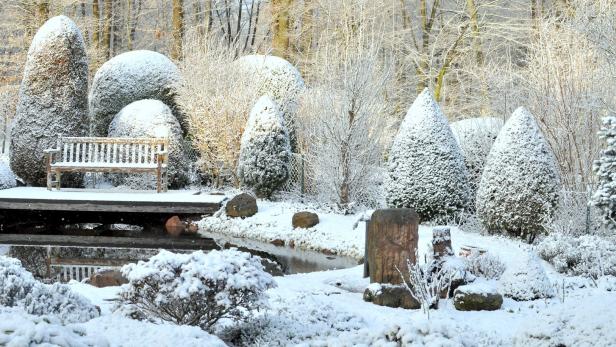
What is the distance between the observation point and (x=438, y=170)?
9805 mm

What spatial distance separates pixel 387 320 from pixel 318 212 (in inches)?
244

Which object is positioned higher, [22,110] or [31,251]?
[22,110]

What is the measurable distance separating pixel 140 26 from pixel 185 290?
2420cm

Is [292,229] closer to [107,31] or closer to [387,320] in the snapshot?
[387,320]

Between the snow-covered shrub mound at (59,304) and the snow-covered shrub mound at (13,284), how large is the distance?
5 centimetres

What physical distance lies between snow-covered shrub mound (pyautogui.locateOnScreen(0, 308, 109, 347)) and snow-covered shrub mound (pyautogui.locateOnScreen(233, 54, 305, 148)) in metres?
11.9

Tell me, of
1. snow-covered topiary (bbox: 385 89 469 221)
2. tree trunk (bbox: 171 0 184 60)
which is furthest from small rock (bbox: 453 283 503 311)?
tree trunk (bbox: 171 0 184 60)

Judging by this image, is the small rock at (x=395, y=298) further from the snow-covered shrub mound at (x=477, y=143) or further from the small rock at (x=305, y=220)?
the snow-covered shrub mound at (x=477, y=143)

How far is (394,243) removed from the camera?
6.08m

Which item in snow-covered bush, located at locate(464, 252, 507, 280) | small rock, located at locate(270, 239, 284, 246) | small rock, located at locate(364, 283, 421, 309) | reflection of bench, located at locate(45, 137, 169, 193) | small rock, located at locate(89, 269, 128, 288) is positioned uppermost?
reflection of bench, located at locate(45, 137, 169, 193)

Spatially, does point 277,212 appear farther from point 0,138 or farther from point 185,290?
point 0,138

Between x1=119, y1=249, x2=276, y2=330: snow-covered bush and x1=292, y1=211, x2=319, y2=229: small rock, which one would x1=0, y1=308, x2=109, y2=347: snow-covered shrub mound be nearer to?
x1=119, y1=249, x2=276, y2=330: snow-covered bush

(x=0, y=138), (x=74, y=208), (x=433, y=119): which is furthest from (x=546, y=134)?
(x=0, y=138)

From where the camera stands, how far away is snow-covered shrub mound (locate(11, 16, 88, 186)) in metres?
13.2
